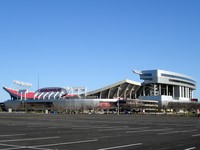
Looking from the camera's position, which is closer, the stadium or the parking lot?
the parking lot

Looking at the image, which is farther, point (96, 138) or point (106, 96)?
point (106, 96)

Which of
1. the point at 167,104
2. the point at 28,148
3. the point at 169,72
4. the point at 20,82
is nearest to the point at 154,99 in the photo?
the point at 167,104

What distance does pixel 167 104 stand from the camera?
172875 millimetres

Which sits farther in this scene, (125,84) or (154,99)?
(125,84)

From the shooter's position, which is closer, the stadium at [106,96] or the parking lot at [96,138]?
the parking lot at [96,138]

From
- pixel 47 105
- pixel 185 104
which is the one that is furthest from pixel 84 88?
pixel 185 104

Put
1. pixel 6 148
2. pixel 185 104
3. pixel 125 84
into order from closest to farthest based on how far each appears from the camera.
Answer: pixel 6 148 < pixel 185 104 < pixel 125 84

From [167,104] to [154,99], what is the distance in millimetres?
9067

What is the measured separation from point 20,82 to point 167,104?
84889 millimetres

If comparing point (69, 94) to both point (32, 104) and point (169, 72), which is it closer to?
point (32, 104)

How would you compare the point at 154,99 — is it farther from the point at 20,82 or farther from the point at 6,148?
the point at 6,148

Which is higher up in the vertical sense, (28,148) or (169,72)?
(169,72)

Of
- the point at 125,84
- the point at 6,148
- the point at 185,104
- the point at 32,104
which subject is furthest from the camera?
the point at 125,84

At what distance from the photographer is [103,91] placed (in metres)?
192
